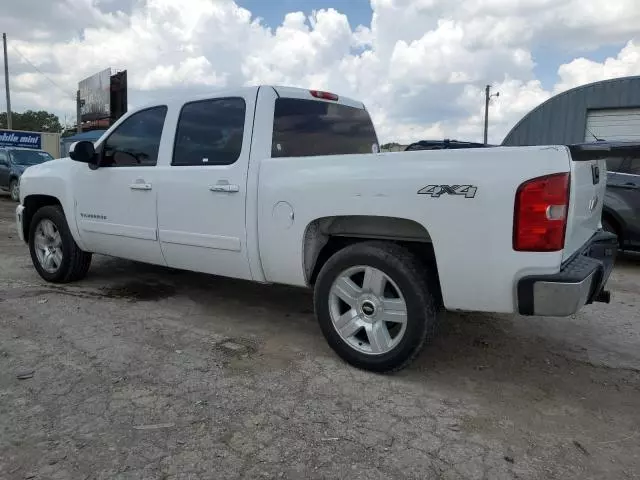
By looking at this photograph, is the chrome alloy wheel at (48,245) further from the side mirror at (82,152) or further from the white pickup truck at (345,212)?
the side mirror at (82,152)

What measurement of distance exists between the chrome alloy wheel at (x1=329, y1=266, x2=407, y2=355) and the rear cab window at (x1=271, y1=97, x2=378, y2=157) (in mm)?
1156

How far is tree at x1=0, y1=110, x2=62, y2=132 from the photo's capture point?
73125 mm

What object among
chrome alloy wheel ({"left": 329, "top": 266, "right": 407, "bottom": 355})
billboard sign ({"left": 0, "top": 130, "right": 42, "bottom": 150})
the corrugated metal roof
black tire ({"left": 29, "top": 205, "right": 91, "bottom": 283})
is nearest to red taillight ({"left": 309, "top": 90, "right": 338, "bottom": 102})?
chrome alloy wheel ({"left": 329, "top": 266, "right": 407, "bottom": 355})

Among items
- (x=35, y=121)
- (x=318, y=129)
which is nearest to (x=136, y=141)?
(x=318, y=129)

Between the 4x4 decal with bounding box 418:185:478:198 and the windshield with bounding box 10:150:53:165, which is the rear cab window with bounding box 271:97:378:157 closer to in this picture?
the 4x4 decal with bounding box 418:185:478:198

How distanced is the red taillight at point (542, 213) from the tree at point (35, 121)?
8150cm

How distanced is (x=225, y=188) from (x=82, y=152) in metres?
1.78

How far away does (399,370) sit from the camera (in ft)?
11.3

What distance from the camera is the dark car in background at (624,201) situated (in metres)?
7.32

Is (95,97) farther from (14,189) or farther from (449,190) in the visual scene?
(449,190)

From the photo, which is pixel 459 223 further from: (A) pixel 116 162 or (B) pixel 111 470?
(A) pixel 116 162

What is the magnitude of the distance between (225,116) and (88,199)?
184cm

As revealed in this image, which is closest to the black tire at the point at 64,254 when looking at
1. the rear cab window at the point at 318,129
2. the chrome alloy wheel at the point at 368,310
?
the rear cab window at the point at 318,129

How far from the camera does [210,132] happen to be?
4340mm
